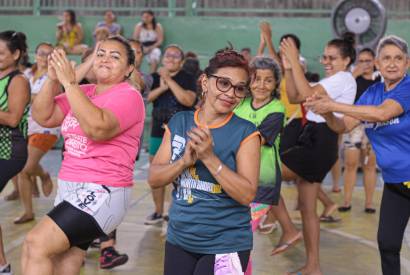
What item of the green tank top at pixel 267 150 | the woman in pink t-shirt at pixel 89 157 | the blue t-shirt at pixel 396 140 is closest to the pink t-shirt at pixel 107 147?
the woman in pink t-shirt at pixel 89 157

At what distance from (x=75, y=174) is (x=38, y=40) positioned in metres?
14.1

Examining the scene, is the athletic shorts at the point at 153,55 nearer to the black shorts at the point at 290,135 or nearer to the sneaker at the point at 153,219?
the sneaker at the point at 153,219

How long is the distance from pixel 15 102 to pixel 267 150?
6.35ft

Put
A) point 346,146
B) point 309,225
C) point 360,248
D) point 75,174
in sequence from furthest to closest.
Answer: point 346,146 < point 360,248 < point 309,225 < point 75,174

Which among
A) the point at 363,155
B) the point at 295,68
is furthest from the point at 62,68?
the point at 363,155

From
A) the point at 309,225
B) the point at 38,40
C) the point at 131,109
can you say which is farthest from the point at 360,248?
the point at 38,40

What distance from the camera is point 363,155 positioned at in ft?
30.7

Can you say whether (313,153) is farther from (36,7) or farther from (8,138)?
(36,7)

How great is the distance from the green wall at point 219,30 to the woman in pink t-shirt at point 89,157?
39.7 ft

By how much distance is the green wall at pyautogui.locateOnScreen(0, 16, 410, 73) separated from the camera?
16.4 metres

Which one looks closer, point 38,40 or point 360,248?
point 360,248

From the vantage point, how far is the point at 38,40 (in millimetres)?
17266

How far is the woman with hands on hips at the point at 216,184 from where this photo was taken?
3.23 metres

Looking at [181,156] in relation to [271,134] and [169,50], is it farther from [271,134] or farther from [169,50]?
[169,50]
